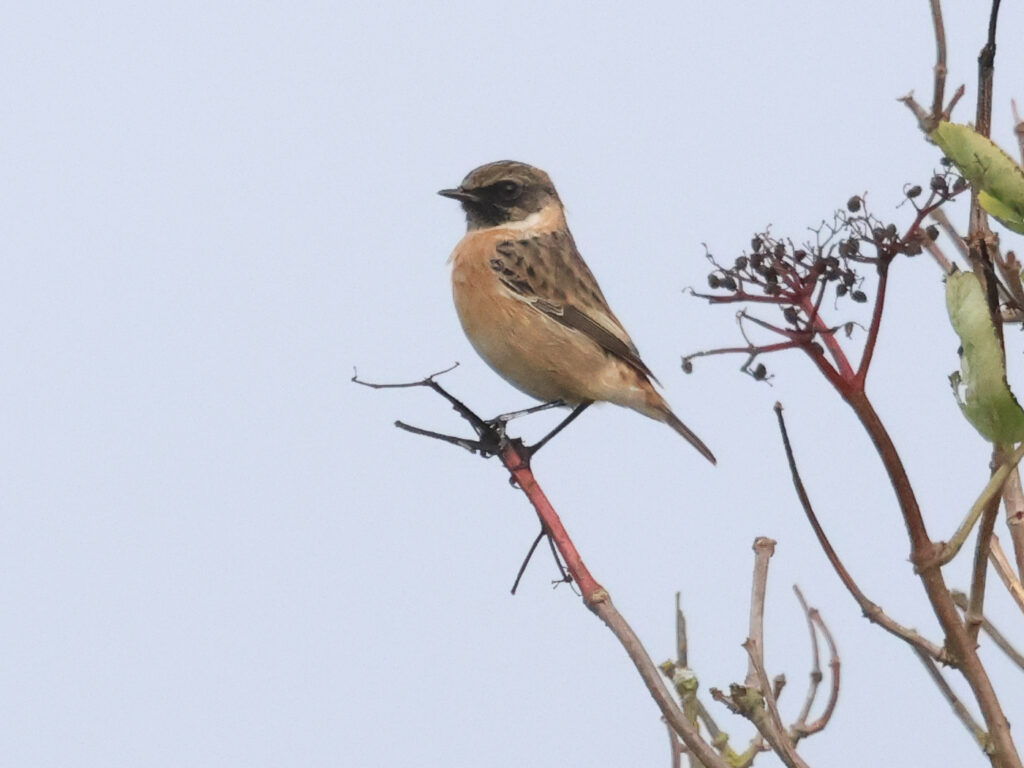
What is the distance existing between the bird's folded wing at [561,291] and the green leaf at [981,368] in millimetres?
4288

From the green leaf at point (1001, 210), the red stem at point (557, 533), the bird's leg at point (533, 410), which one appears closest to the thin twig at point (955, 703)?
the red stem at point (557, 533)

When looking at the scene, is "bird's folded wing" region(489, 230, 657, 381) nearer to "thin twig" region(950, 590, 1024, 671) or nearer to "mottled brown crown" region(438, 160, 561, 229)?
"mottled brown crown" region(438, 160, 561, 229)

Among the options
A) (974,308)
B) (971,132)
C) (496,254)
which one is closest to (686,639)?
(974,308)

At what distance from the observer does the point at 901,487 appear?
1838 millimetres

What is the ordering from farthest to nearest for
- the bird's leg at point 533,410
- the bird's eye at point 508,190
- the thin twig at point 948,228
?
the bird's eye at point 508,190
the bird's leg at point 533,410
the thin twig at point 948,228

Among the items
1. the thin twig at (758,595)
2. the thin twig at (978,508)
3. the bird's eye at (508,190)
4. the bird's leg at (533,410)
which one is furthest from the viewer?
the bird's eye at (508,190)

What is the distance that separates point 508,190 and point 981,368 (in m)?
5.22

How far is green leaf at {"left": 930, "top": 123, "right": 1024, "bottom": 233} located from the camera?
1.96m

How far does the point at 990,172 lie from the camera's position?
6.44ft

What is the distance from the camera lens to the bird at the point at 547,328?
614 centimetres

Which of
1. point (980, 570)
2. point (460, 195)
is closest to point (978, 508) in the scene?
point (980, 570)

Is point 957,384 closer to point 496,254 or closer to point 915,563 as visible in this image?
point 915,563

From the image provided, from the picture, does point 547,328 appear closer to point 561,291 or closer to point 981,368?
point 561,291

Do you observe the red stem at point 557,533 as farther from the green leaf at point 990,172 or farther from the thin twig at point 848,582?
the green leaf at point 990,172
